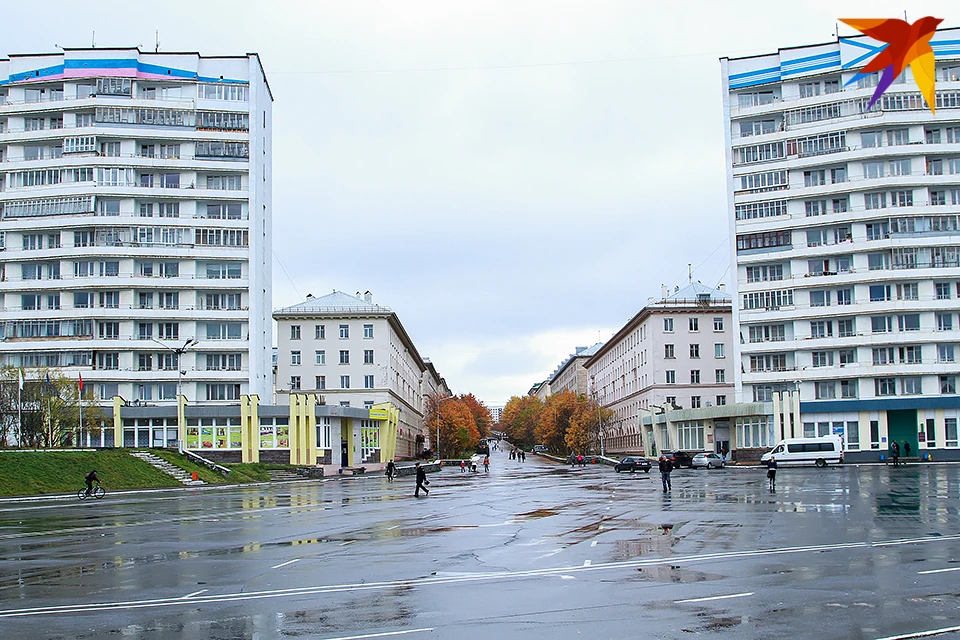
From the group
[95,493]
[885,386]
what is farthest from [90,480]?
[885,386]

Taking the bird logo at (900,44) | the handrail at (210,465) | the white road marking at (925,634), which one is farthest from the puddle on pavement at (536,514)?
the handrail at (210,465)

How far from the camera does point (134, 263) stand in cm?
7606

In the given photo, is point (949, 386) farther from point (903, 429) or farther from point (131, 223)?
point (131, 223)

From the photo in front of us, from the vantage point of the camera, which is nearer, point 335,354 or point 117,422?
point 117,422

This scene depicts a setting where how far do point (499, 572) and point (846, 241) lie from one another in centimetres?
6975

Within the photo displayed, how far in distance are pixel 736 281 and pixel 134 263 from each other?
180 feet

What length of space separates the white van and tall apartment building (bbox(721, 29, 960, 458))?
10775 mm

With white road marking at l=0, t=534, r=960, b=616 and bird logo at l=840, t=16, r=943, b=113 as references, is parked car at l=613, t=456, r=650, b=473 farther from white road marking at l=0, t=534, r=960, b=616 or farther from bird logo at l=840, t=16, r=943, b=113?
bird logo at l=840, t=16, r=943, b=113

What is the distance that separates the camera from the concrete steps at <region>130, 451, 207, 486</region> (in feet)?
182

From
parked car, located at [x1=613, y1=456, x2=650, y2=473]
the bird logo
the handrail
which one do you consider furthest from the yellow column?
the bird logo

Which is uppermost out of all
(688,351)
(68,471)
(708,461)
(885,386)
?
(688,351)

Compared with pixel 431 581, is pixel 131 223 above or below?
above

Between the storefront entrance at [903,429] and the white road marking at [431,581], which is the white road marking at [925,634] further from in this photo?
the storefront entrance at [903,429]

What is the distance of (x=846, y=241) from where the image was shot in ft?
A: 251
